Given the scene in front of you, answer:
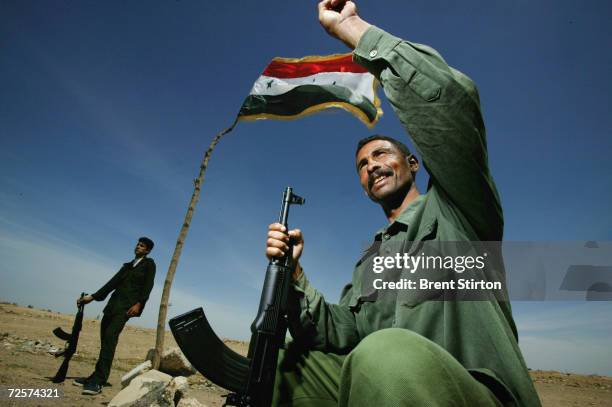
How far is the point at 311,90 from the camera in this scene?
7535 millimetres

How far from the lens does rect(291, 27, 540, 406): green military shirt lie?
1.12m

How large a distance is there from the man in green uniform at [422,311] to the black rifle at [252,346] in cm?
13

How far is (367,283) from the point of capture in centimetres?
212

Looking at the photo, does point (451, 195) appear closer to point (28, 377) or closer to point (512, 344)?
point (512, 344)

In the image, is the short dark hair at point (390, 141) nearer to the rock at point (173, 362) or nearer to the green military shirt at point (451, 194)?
the green military shirt at point (451, 194)

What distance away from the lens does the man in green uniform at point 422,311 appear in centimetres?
82

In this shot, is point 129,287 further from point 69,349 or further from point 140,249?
point 69,349

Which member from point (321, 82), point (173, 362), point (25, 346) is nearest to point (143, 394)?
point (173, 362)

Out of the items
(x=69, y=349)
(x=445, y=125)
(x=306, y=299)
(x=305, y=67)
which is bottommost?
(x=69, y=349)

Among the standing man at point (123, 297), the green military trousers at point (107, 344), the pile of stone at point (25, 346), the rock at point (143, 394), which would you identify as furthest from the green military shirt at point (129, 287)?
the pile of stone at point (25, 346)

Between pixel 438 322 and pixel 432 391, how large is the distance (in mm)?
518

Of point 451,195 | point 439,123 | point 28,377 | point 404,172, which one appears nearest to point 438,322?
point 451,195

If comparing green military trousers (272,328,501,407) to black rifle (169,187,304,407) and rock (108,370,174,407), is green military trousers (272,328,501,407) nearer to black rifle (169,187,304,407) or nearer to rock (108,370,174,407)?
black rifle (169,187,304,407)

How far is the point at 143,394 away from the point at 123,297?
2.40 m
